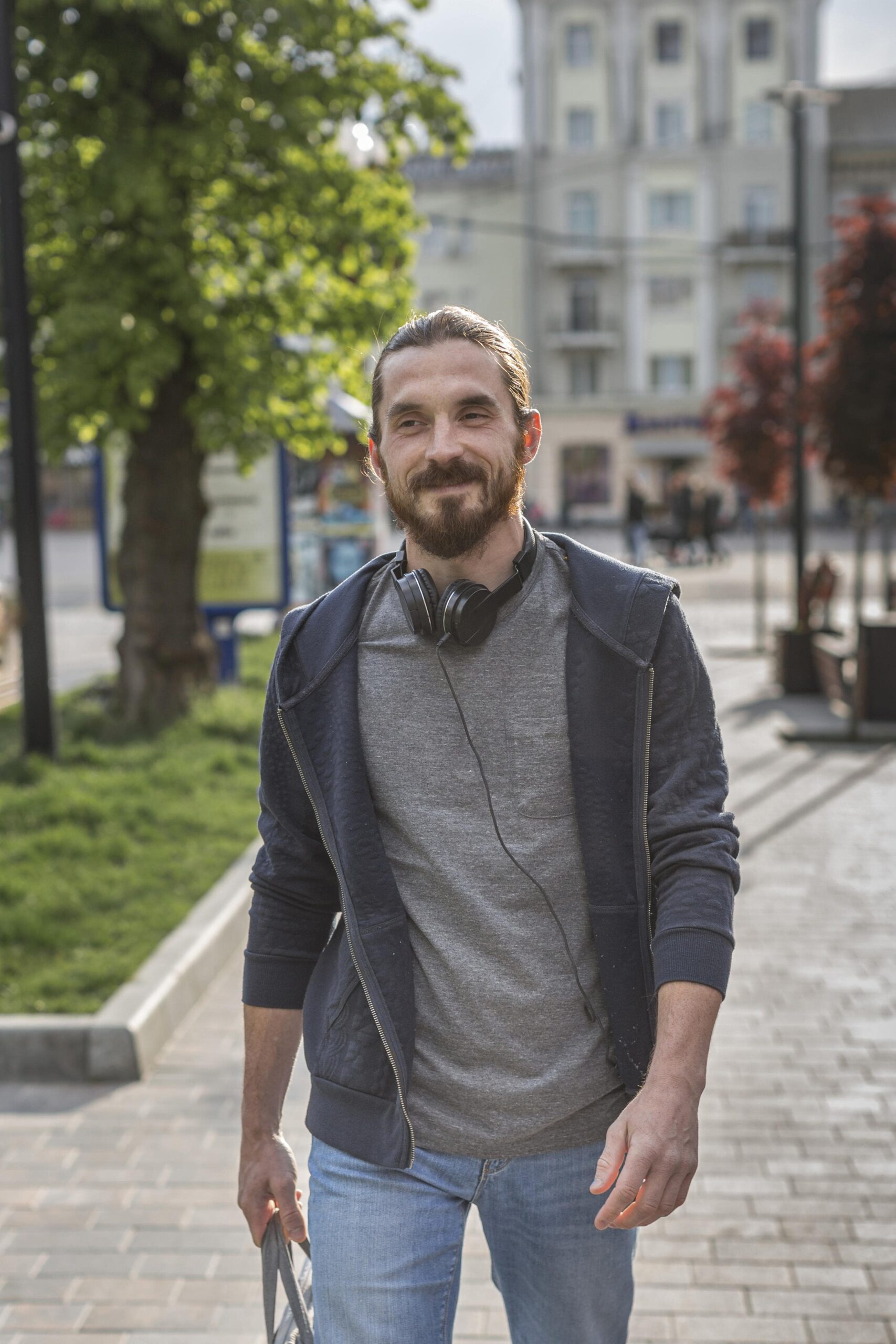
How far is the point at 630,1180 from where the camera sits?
1.86 m

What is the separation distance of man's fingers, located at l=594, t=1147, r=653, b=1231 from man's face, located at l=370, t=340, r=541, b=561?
881mm

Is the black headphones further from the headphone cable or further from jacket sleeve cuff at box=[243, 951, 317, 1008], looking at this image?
jacket sleeve cuff at box=[243, 951, 317, 1008]

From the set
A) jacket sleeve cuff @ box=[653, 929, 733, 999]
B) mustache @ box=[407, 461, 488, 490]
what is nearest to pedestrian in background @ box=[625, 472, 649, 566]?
mustache @ box=[407, 461, 488, 490]

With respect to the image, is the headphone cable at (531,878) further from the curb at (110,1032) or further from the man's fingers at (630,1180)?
the curb at (110,1032)

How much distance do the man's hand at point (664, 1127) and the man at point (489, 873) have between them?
0.11m

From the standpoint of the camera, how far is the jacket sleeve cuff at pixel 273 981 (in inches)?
93.2

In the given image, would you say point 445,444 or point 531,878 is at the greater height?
point 445,444

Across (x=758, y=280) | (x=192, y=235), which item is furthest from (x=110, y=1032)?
(x=758, y=280)

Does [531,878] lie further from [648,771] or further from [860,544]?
[860,544]

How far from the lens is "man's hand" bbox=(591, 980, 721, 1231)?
73.8 inches

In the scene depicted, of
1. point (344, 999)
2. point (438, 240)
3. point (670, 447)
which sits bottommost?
point (344, 999)

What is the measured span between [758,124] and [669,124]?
3318mm

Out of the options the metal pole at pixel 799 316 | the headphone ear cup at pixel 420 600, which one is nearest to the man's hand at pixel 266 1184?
the headphone ear cup at pixel 420 600

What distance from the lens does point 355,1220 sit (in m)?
2.13
